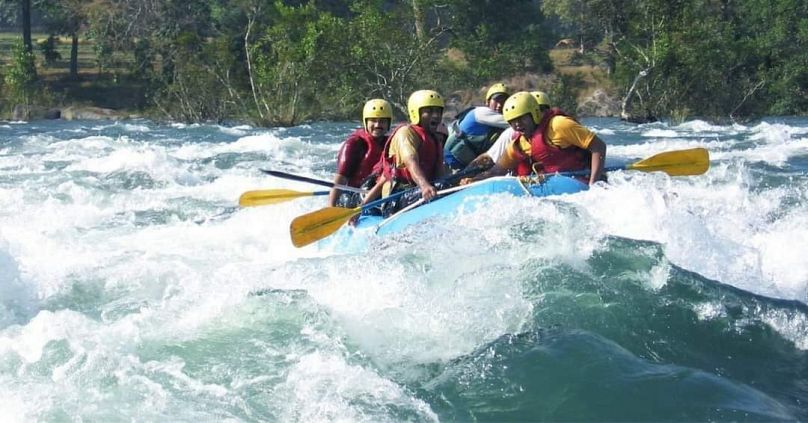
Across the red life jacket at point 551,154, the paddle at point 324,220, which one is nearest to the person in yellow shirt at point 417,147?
the paddle at point 324,220

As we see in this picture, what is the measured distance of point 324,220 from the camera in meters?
7.61

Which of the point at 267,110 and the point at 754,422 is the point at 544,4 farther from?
the point at 754,422

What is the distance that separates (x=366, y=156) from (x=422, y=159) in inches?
29.7

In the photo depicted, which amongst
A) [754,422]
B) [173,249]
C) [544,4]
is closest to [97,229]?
[173,249]

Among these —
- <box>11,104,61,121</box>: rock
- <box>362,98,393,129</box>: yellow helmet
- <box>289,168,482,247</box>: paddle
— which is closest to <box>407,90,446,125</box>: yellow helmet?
<box>362,98,393,129</box>: yellow helmet

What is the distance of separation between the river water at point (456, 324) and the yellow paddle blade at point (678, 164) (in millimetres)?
256

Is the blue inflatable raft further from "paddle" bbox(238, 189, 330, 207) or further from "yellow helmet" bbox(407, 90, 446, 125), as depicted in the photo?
"paddle" bbox(238, 189, 330, 207)

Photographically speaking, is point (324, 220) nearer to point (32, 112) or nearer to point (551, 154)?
point (551, 154)

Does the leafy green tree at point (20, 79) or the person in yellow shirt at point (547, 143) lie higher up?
the person in yellow shirt at point (547, 143)

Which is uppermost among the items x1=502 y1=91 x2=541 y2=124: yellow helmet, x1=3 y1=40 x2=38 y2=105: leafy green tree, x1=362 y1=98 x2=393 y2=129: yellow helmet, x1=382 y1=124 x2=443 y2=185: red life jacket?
x1=502 y1=91 x2=541 y2=124: yellow helmet

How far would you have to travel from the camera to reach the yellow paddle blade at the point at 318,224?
747 centimetres

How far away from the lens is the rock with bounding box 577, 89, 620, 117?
35094mm

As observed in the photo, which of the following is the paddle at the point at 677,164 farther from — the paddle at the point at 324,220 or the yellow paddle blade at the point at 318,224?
the yellow paddle blade at the point at 318,224

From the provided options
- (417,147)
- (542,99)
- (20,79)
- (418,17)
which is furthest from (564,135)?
(20,79)
